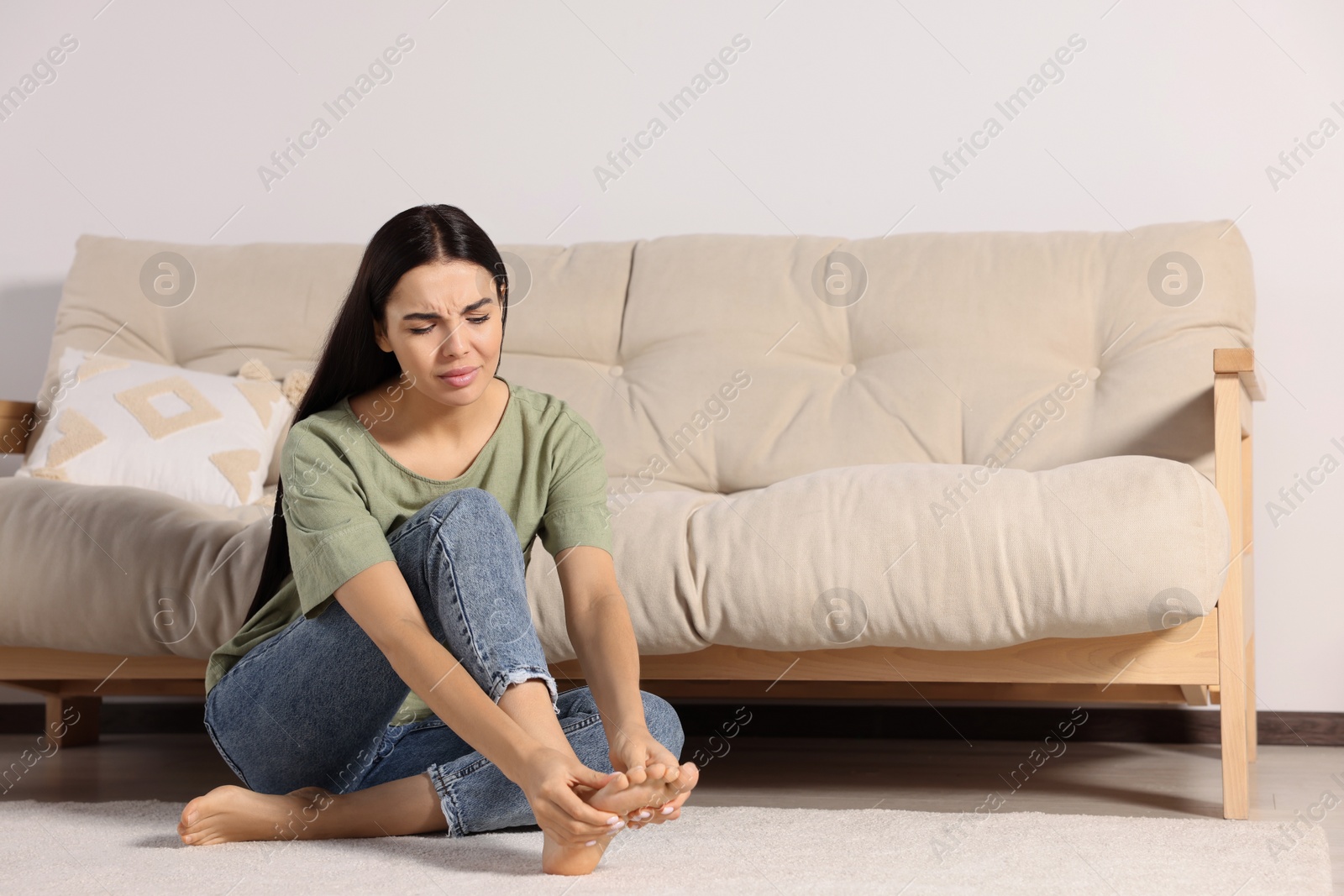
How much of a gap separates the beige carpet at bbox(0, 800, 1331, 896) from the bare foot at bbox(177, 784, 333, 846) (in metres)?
0.01

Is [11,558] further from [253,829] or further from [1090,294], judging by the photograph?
[1090,294]

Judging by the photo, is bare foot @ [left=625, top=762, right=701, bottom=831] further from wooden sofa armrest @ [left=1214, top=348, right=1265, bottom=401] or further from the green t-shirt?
wooden sofa armrest @ [left=1214, top=348, right=1265, bottom=401]

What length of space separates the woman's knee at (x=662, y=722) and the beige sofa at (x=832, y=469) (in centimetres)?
13

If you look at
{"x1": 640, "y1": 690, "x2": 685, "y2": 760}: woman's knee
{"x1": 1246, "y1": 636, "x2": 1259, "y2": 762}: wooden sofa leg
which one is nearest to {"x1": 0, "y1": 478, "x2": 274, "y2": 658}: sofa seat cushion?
{"x1": 640, "y1": 690, "x2": 685, "y2": 760}: woman's knee

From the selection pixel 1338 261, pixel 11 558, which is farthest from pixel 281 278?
pixel 1338 261

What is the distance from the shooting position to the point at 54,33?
2.46 meters

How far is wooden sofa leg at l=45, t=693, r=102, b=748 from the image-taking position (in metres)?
2.03

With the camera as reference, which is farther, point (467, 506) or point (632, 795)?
point (467, 506)

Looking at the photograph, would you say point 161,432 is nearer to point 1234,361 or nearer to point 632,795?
point 632,795

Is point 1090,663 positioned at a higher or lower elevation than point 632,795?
lower

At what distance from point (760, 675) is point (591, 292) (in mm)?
865

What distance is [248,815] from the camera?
1163 millimetres

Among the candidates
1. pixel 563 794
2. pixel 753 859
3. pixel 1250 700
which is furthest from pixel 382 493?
pixel 1250 700

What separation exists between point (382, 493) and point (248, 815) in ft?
1.12
